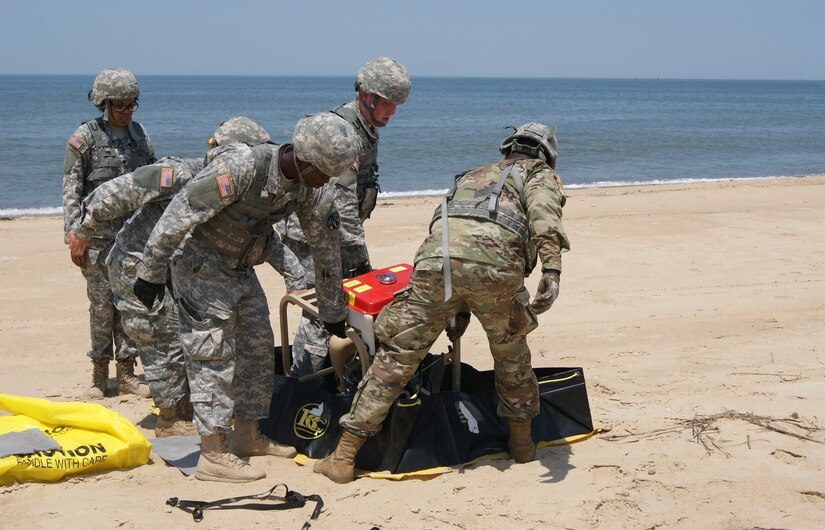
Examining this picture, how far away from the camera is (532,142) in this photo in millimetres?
4371

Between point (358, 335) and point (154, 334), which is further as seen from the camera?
point (154, 334)

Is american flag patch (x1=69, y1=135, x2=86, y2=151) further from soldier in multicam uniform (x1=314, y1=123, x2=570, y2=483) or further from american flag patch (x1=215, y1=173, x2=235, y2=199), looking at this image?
soldier in multicam uniform (x1=314, y1=123, x2=570, y2=483)

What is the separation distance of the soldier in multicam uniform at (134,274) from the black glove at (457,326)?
146 cm

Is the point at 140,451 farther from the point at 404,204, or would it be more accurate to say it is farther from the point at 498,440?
the point at 404,204

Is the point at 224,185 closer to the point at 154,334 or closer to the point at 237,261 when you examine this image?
the point at 237,261

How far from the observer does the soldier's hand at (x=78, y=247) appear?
206 inches

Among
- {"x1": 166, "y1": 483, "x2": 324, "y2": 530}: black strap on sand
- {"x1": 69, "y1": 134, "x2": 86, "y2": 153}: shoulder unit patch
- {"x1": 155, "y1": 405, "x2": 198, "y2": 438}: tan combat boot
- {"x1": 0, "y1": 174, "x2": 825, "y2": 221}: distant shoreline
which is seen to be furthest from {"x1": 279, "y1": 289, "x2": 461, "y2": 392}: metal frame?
{"x1": 0, "y1": 174, "x2": 825, "y2": 221}: distant shoreline

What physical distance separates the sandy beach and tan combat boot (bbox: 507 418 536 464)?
0.18 feet

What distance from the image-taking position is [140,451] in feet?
14.5

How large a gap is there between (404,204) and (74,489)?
35.4ft

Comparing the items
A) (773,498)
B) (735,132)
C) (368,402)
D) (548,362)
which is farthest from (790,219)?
(735,132)

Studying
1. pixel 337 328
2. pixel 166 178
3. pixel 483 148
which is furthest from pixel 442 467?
pixel 483 148

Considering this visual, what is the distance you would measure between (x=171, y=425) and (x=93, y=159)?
1876mm

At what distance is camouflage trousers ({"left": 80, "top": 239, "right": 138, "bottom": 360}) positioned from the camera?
18.1 feet
